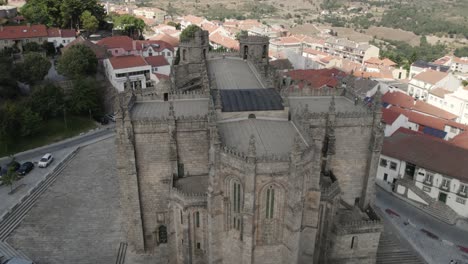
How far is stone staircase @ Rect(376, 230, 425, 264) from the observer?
3688 cm

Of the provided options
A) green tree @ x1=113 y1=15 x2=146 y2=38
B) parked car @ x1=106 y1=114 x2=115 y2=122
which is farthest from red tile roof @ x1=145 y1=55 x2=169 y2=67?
green tree @ x1=113 y1=15 x2=146 y2=38

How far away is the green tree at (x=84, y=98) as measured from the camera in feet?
213

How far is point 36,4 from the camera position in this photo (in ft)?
326

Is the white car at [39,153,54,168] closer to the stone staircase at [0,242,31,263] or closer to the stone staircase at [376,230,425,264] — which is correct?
the stone staircase at [0,242,31,263]

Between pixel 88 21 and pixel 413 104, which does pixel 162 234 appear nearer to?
pixel 413 104

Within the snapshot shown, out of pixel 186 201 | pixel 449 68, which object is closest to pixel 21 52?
pixel 186 201

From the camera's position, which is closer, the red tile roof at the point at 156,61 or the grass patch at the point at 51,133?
the grass patch at the point at 51,133

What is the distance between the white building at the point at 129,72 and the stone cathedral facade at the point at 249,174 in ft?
111

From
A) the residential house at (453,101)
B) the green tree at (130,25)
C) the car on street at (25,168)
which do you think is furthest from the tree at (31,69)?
the residential house at (453,101)

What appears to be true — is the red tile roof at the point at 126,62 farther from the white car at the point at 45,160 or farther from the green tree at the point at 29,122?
the white car at the point at 45,160

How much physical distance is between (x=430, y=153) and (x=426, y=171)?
9.61 ft

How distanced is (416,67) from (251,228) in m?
99.4

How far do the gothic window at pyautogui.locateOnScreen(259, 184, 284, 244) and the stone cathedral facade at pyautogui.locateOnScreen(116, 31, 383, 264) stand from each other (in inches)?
2.9

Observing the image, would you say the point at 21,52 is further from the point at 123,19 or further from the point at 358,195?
the point at 358,195
